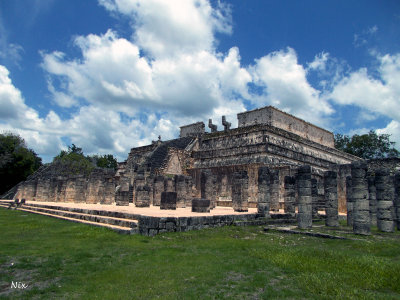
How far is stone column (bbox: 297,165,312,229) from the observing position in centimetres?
1026

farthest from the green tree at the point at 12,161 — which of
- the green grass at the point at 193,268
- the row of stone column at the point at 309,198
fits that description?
the row of stone column at the point at 309,198

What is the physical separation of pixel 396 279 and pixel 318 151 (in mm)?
22990

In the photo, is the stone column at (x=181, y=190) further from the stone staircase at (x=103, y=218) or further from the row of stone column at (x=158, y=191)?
the stone staircase at (x=103, y=218)

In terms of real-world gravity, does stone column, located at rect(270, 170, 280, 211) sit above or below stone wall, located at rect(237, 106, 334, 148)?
below

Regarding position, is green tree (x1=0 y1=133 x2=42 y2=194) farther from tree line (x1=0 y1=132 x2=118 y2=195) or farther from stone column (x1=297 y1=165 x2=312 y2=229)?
stone column (x1=297 y1=165 x2=312 y2=229)

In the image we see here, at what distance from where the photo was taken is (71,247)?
6.10 meters

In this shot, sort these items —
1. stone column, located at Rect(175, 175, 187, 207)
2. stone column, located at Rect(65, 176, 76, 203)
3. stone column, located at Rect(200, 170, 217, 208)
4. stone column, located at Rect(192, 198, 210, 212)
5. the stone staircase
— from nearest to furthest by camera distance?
the stone staircase
stone column, located at Rect(192, 198, 210, 212)
stone column, located at Rect(200, 170, 217, 208)
stone column, located at Rect(175, 175, 187, 207)
stone column, located at Rect(65, 176, 76, 203)

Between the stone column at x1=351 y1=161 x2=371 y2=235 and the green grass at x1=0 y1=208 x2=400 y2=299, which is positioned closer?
the green grass at x1=0 y1=208 x2=400 y2=299

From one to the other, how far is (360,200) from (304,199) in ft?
6.09

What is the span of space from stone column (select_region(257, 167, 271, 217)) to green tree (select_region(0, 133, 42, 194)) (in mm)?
28479

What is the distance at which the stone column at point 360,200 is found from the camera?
8.82 m

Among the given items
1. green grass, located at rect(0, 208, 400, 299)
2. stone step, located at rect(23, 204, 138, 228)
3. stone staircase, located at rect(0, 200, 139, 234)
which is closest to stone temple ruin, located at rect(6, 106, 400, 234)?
stone staircase, located at rect(0, 200, 139, 234)

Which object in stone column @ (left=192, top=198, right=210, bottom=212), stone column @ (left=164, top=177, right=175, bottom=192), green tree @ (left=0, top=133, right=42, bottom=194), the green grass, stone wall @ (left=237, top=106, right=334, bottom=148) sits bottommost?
the green grass

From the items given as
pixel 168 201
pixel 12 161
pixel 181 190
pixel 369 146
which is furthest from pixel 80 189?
pixel 369 146
